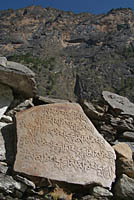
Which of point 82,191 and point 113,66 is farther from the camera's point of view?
→ point 113,66

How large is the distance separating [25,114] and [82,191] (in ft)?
4.79

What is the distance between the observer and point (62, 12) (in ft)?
274

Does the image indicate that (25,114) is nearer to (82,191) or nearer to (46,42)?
(82,191)

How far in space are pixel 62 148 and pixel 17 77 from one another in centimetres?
147

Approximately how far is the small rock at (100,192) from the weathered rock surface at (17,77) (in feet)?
6.79

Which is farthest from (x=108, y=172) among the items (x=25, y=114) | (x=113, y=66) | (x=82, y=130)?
(x=113, y=66)

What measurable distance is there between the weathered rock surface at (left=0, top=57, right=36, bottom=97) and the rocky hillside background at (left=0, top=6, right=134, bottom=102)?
32.8 m

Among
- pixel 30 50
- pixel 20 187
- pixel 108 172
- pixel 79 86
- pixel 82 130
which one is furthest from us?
pixel 30 50

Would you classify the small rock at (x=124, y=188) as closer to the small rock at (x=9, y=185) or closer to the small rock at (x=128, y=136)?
the small rock at (x=9, y=185)

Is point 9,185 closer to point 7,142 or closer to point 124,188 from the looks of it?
point 7,142

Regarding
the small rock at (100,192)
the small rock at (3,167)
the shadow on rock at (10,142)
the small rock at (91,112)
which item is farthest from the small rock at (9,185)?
the small rock at (91,112)

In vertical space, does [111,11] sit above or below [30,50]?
above

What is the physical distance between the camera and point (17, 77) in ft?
14.9

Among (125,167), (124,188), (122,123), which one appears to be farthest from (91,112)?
(124,188)
